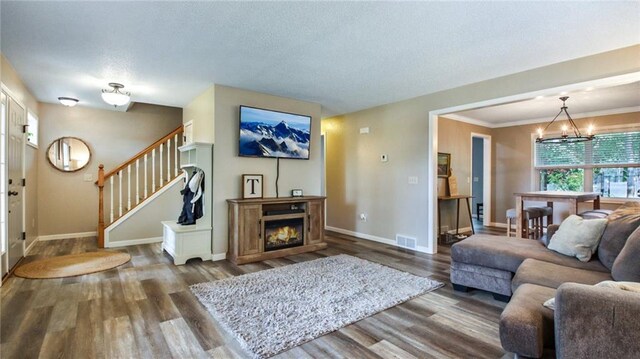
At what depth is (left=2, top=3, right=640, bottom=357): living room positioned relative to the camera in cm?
235

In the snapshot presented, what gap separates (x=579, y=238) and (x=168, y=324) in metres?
3.54

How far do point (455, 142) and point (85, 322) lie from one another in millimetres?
6480

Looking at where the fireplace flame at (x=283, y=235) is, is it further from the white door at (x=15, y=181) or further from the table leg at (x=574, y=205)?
the table leg at (x=574, y=205)

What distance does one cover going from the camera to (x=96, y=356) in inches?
76.3

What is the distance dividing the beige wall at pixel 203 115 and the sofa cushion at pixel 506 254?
3557mm

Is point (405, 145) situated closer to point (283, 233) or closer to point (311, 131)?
point (311, 131)

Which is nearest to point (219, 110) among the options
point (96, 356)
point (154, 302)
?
point (154, 302)

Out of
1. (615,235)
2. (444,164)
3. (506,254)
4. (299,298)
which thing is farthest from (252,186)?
(615,235)

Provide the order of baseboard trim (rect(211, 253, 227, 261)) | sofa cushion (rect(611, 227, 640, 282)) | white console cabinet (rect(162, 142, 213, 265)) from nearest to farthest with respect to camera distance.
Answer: sofa cushion (rect(611, 227, 640, 282)) → white console cabinet (rect(162, 142, 213, 265)) → baseboard trim (rect(211, 253, 227, 261))

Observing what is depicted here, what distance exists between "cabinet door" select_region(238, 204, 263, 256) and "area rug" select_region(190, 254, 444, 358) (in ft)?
1.99

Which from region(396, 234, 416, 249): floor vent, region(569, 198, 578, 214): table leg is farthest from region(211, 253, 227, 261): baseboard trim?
region(569, 198, 578, 214): table leg

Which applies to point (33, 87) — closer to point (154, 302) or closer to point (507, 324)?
point (154, 302)

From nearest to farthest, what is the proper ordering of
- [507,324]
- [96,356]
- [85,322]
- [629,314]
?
[629,314] → [507,324] → [96,356] → [85,322]

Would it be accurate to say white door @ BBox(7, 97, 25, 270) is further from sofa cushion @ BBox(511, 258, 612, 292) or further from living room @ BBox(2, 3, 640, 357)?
sofa cushion @ BBox(511, 258, 612, 292)
